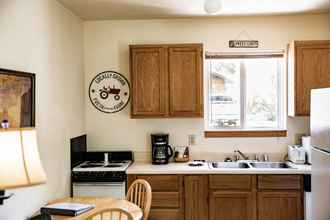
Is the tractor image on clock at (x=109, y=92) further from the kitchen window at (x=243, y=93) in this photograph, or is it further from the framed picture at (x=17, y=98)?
the framed picture at (x=17, y=98)

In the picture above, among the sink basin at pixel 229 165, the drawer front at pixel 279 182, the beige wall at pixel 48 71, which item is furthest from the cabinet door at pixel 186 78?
the beige wall at pixel 48 71

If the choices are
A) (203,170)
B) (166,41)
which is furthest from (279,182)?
(166,41)

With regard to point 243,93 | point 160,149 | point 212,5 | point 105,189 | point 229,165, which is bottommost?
point 105,189

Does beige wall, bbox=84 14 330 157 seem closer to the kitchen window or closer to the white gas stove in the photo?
the kitchen window

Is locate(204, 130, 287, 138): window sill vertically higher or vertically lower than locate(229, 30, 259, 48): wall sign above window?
lower

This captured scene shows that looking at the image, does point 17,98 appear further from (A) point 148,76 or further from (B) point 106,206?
(A) point 148,76

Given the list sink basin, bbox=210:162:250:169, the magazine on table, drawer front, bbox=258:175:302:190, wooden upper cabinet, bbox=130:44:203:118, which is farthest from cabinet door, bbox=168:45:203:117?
the magazine on table

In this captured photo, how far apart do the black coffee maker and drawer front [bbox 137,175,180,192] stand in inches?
15.4

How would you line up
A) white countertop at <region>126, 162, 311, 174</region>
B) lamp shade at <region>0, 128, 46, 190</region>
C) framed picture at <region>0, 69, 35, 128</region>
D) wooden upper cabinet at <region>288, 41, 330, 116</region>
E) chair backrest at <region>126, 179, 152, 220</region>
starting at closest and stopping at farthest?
lamp shade at <region>0, 128, 46, 190</region> < framed picture at <region>0, 69, 35, 128</region> < chair backrest at <region>126, 179, 152, 220</region> < white countertop at <region>126, 162, 311, 174</region> < wooden upper cabinet at <region>288, 41, 330, 116</region>

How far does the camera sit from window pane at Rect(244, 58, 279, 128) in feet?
14.9

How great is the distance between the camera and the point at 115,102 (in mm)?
4508

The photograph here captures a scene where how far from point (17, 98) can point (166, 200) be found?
191cm

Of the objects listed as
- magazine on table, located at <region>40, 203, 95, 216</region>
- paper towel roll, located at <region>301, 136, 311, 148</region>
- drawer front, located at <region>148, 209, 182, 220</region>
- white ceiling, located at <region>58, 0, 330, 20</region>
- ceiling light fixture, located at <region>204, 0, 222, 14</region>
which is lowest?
drawer front, located at <region>148, 209, 182, 220</region>

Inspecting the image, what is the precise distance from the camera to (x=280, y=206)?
12.6 feet
